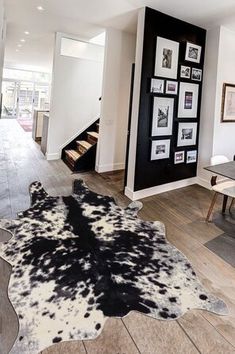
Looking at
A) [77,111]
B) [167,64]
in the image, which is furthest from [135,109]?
[77,111]

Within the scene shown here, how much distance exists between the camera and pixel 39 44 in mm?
7059

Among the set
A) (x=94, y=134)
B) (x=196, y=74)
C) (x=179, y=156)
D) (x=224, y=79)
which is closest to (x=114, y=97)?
(x=94, y=134)

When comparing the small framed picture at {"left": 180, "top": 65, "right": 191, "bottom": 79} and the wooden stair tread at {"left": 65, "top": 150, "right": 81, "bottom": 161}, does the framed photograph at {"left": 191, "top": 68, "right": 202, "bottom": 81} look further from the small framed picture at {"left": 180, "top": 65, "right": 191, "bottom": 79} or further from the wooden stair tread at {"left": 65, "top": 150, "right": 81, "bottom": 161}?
the wooden stair tread at {"left": 65, "top": 150, "right": 81, "bottom": 161}

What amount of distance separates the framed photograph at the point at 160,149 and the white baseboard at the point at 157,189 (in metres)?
0.52

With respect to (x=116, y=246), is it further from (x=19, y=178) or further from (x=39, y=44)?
(x=39, y=44)

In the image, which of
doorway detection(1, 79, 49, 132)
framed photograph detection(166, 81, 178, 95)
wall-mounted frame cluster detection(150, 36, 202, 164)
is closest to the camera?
wall-mounted frame cluster detection(150, 36, 202, 164)

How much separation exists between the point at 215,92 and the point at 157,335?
406cm

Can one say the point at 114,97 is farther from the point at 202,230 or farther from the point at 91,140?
the point at 202,230

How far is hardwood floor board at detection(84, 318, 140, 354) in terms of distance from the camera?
1455 mm

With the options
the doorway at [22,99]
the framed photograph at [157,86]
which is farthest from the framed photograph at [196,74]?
the doorway at [22,99]

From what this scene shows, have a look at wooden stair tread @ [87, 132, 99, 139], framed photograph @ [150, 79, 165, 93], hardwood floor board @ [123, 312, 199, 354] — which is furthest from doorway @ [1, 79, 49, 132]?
hardwood floor board @ [123, 312, 199, 354]

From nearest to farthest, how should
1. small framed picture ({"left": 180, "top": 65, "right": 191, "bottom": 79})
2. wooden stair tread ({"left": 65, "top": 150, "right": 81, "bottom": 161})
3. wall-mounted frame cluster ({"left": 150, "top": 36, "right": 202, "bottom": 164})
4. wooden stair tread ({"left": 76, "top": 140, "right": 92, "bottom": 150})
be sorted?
wall-mounted frame cluster ({"left": 150, "top": 36, "right": 202, "bottom": 164}), small framed picture ({"left": 180, "top": 65, "right": 191, "bottom": 79}), wooden stair tread ({"left": 65, "top": 150, "right": 81, "bottom": 161}), wooden stair tread ({"left": 76, "top": 140, "right": 92, "bottom": 150})

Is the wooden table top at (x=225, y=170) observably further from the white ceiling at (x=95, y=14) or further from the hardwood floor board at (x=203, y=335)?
the white ceiling at (x=95, y=14)

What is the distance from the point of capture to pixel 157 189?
429 cm
